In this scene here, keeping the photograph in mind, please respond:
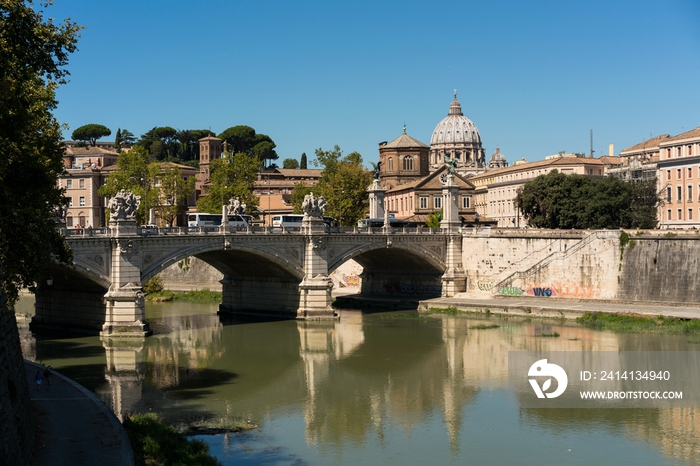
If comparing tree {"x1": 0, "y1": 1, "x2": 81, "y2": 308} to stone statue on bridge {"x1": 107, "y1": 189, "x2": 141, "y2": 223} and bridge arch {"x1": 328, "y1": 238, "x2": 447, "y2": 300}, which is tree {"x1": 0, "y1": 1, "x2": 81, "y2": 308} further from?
bridge arch {"x1": 328, "y1": 238, "x2": 447, "y2": 300}

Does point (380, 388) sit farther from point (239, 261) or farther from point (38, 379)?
point (239, 261)

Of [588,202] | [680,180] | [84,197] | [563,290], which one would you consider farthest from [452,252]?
[84,197]

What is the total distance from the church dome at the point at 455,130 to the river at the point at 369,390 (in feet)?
405

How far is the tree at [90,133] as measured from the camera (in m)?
123

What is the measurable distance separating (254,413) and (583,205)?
139 feet

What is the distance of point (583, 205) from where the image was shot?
6450 cm

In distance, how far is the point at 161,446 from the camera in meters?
20.9

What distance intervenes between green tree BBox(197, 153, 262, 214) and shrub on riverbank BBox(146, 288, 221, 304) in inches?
428

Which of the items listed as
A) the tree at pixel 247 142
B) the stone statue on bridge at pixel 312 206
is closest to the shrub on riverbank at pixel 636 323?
the stone statue on bridge at pixel 312 206

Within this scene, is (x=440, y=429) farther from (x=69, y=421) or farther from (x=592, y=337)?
(x=592, y=337)

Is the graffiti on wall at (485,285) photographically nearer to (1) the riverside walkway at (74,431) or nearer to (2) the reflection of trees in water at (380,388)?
(2) the reflection of trees in water at (380,388)

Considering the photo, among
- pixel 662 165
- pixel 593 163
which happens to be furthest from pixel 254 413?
pixel 593 163

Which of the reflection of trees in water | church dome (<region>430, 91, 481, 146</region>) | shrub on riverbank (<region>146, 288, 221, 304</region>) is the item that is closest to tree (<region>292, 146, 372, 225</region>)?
shrub on riverbank (<region>146, 288, 221, 304</region>)

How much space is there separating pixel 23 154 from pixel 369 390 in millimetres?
14251
